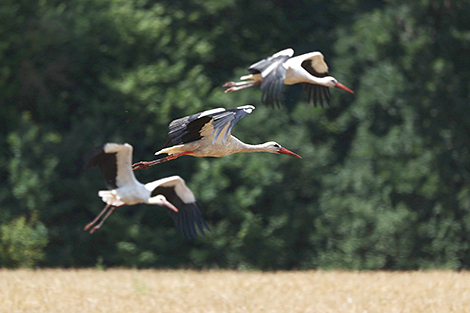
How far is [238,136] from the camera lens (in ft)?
43.4

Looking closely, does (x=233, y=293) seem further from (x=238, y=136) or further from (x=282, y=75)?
(x=238, y=136)

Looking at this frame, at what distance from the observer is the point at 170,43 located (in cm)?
1374

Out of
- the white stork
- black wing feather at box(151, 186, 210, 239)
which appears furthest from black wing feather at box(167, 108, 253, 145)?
black wing feather at box(151, 186, 210, 239)

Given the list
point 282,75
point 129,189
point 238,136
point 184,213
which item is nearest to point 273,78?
point 282,75

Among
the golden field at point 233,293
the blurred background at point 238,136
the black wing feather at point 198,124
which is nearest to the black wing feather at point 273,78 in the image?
the black wing feather at point 198,124

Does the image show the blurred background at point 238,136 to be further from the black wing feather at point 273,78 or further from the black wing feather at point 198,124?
the black wing feather at point 198,124

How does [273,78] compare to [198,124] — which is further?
[273,78]

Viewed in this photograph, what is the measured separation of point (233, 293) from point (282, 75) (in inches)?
120

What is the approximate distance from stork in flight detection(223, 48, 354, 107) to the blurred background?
200 inches

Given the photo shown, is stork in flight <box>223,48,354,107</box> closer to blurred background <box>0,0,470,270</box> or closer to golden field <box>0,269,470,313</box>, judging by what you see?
golden field <box>0,269,470,313</box>

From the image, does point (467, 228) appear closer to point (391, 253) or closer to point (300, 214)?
point (391, 253)

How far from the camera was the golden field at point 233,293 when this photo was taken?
7199 millimetres

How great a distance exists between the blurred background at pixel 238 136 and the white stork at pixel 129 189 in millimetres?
4462

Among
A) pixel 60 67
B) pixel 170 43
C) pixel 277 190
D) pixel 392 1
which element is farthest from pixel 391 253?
pixel 60 67
